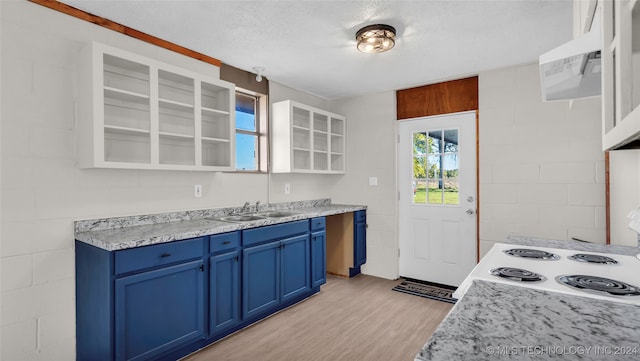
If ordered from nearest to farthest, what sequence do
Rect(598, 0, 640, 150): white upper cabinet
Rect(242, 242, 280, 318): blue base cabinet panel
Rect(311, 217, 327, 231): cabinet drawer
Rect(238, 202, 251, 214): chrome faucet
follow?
Rect(598, 0, 640, 150): white upper cabinet < Rect(242, 242, 280, 318): blue base cabinet panel < Rect(238, 202, 251, 214): chrome faucet < Rect(311, 217, 327, 231): cabinet drawer

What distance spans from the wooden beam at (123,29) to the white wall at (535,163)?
117 inches

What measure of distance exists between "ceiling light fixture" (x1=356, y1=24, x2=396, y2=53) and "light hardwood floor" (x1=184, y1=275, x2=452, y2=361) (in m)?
2.36

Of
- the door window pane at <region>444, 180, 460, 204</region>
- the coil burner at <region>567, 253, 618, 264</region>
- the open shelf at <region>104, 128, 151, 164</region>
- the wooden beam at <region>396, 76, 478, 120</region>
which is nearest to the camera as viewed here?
the coil burner at <region>567, 253, 618, 264</region>

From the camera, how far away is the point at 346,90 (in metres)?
4.23

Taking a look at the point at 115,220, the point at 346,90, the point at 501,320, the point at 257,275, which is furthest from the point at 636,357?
the point at 346,90

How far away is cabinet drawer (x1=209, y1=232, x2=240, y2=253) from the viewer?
243cm

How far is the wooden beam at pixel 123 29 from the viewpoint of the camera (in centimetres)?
217

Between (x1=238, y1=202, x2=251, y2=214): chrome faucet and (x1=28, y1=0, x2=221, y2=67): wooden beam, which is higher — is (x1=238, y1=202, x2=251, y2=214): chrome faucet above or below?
below

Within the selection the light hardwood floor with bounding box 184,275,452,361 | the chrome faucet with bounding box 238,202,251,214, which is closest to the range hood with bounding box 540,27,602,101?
the light hardwood floor with bounding box 184,275,452,361

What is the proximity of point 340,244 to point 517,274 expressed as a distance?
3.14m

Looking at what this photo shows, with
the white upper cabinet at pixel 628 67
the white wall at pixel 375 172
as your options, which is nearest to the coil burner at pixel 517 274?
the white upper cabinet at pixel 628 67

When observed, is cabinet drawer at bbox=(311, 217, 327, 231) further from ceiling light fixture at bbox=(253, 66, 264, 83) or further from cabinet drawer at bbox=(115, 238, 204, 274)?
ceiling light fixture at bbox=(253, 66, 264, 83)

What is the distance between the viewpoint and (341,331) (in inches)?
109

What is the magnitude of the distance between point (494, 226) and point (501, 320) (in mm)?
2983
